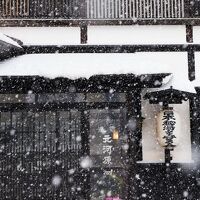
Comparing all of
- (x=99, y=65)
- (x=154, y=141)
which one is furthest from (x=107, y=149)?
(x=99, y=65)

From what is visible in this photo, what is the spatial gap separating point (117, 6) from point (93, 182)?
4.96 metres

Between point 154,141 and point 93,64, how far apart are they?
264 centimetres

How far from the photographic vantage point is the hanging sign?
32.7 ft

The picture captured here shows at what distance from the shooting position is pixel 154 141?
10891mm

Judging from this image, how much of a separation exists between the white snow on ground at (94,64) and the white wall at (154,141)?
92 centimetres

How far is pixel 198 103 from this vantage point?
36.6ft

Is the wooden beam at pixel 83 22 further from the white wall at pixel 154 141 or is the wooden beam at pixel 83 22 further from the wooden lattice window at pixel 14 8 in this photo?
the white wall at pixel 154 141

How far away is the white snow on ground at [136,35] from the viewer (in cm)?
1134

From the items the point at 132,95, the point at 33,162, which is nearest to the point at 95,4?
the point at 132,95

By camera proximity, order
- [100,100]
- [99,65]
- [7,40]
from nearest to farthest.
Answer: [7,40] → [99,65] → [100,100]

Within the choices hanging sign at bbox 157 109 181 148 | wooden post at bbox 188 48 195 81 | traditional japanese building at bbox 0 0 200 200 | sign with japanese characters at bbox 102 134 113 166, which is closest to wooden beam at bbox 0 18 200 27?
traditional japanese building at bbox 0 0 200 200

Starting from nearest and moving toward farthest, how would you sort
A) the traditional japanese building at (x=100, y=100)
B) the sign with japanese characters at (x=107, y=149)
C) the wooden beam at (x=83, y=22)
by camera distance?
1. the traditional japanese building at (x=100, y=100)
2. the sign with japanese characters at (x=107, y=149)
3. the wooden beam at (x=83, y=22)

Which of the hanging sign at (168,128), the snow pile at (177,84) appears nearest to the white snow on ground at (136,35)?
the snow pile at (177,84)

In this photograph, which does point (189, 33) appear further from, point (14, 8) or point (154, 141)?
point (14, 8)
